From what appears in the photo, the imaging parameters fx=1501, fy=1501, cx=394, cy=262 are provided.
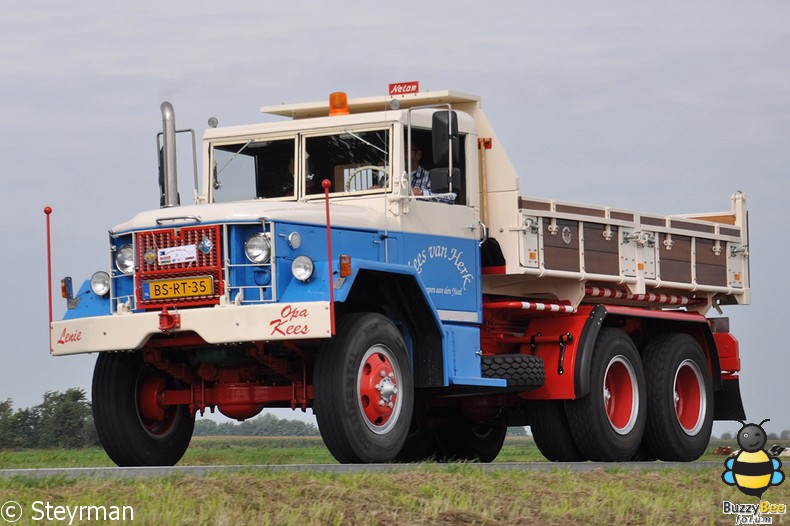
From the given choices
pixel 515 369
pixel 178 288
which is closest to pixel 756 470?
pixel 515 369

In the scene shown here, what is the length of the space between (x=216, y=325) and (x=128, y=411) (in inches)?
79.5

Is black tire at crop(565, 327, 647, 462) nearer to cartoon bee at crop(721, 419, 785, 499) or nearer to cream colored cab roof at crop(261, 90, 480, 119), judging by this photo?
cream colored cab roof at crop(261, 90, 480, 119)

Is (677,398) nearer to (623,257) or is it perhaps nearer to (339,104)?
(623,257)

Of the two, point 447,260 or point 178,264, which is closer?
point 178,264

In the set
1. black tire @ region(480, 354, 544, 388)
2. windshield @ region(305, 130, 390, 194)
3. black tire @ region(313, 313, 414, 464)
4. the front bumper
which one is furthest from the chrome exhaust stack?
black tire @ region(480, 354, 544, 388)

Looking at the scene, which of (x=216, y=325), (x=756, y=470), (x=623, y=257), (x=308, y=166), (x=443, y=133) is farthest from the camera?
(x=623, y=257)

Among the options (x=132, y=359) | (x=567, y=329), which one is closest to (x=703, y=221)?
(x=567, y=329)

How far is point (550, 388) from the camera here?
1705 centimetres

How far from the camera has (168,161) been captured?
15.9 m

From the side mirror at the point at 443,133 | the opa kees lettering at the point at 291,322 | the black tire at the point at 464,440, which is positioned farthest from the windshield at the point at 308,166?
the black tire at the point at 464,440

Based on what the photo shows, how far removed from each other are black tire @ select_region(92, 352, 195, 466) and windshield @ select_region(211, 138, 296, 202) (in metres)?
2.33

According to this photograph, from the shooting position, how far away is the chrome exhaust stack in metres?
15.8

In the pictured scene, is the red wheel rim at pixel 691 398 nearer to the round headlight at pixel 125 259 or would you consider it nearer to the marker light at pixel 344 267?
the marker light at pixel 344 267

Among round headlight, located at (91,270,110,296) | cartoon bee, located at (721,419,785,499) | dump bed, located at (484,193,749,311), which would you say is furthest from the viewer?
dump bed, located at (484,193,749,311)
